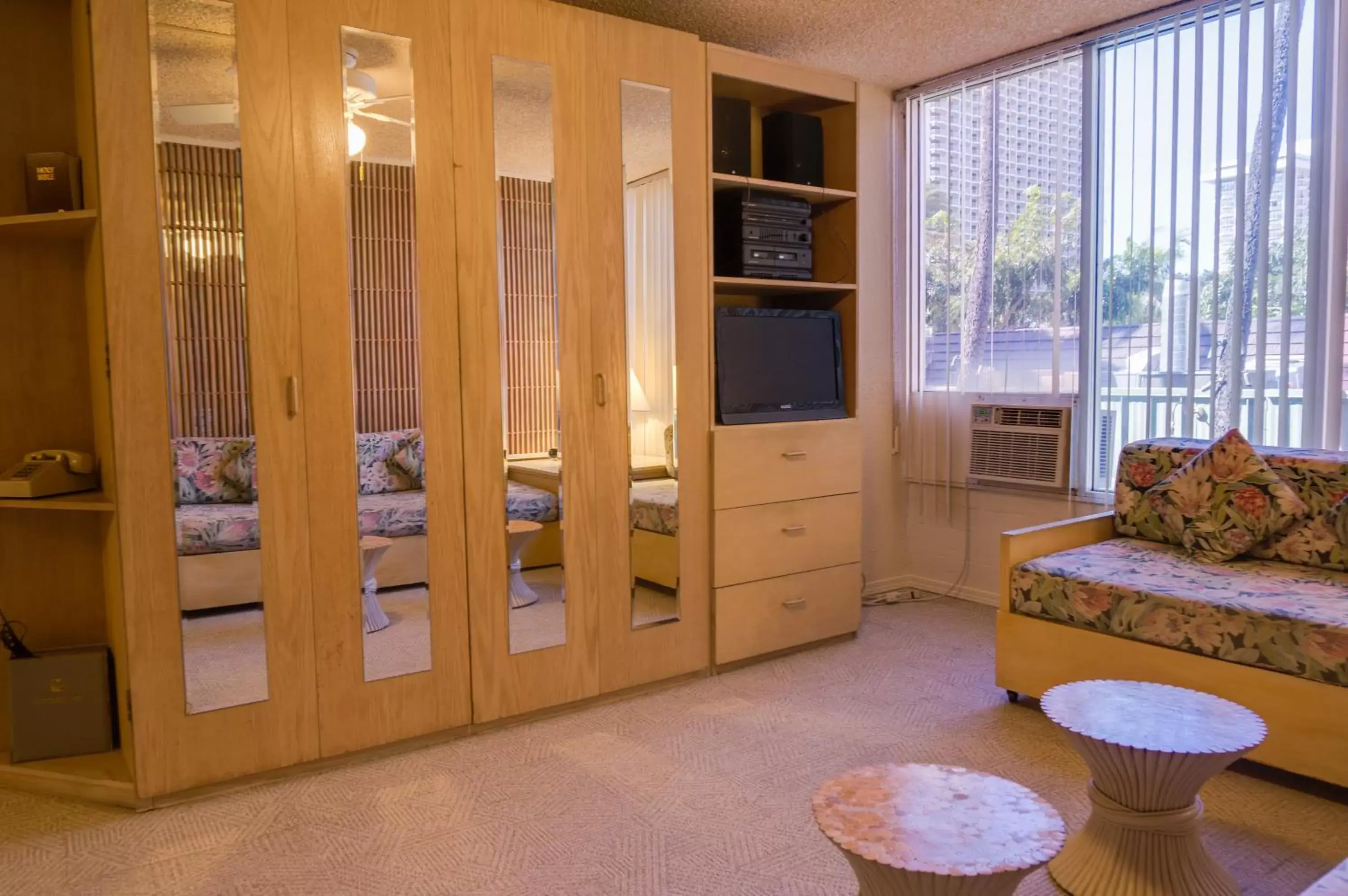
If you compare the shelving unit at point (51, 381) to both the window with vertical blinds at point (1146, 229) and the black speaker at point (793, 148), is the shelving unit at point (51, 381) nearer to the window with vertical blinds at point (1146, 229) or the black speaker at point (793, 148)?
the black speaker at point (793, 148)

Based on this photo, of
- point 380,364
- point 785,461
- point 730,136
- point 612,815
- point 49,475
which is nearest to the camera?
point 612,815

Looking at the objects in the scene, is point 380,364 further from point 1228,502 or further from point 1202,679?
point 1228,502

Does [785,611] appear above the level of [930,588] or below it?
above

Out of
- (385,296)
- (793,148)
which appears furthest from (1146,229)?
(385,296)

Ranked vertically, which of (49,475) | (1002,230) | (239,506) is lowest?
(239,506)

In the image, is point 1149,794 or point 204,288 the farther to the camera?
point 204,288

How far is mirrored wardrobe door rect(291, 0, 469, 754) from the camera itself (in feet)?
8.49

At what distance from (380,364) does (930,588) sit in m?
3.08

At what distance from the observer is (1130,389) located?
368 centimetres

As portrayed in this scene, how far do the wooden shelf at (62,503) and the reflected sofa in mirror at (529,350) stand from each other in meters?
1.13

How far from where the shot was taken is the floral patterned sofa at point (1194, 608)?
2.36m

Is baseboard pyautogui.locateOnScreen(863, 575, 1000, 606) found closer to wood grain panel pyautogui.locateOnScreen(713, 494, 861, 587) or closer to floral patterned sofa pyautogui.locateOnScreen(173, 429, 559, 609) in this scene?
wood grain panel pyautogui.locateOnScreen(713, 494, 861, 587)

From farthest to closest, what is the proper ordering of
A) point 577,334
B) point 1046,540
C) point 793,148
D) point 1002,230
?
1. point 1002,230
2. point 793,148
3. point 1046,540
4. point 577,334

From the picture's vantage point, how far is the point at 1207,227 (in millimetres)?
3371
